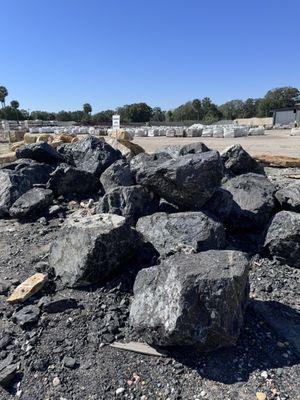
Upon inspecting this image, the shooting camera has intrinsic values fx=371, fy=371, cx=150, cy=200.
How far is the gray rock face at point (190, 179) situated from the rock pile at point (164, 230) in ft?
0.04

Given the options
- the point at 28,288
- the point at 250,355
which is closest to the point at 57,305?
the point at 28,288

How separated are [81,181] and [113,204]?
1.71 m

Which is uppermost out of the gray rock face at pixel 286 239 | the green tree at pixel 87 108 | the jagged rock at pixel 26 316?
the green tree at pixel 87 108

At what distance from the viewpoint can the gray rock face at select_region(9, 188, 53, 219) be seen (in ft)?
18.0

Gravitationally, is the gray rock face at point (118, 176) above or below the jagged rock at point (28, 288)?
above

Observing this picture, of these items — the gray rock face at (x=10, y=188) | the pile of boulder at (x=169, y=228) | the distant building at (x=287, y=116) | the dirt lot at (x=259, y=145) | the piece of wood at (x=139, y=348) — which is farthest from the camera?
the distant building at (x=287, y=116)

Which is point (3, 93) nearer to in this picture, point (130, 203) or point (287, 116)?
point (287, 116)

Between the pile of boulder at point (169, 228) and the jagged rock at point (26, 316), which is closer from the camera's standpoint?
the pile of boulder at point (169, 228)

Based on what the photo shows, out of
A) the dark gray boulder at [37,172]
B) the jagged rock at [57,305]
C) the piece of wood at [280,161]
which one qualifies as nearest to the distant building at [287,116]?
the piece of wood at [280,161]

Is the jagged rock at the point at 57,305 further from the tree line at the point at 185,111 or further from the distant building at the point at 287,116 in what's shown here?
the tree line at the point at 185,111

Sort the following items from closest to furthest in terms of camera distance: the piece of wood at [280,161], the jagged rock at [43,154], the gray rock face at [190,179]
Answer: the gray rock face at [190,179] → the jagged rock at [43,154] → the piece of wood at [280,161]

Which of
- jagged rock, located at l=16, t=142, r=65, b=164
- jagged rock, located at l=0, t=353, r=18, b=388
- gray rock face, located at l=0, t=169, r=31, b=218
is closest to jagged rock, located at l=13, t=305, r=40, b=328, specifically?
jagged rock, located at l=0, t=353, r=18, b=388

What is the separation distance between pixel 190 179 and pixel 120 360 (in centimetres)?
212

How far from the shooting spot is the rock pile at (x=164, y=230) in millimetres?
2625
